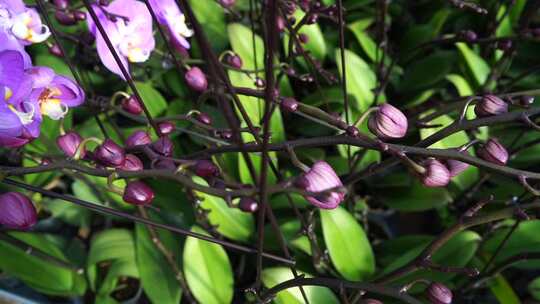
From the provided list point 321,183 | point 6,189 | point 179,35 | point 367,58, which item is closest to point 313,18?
point 179,35

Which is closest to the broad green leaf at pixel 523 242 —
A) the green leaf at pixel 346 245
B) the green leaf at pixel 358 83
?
the green leaf at pixel 346 245

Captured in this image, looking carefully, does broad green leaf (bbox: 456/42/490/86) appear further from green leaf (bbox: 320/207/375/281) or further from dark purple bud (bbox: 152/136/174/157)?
dark purple bud (bbox: 152/136/174/157)

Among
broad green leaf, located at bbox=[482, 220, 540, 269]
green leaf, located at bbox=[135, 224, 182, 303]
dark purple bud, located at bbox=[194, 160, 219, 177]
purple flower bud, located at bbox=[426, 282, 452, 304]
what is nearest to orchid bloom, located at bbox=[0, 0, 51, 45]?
dark purple bud, located at bbox=[194, 160, 219, 177]

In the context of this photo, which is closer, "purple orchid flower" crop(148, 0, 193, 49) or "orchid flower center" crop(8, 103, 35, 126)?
"orchid flower center" crop(8, 103, 35, 126)

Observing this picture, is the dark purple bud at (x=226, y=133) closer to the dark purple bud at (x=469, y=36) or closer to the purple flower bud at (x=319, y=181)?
the purple flower bud at (x=319, y=181)

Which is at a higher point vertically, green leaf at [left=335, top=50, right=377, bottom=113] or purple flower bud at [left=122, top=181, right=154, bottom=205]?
green leaf at [left=335, top=50, right=377, bottom=113]

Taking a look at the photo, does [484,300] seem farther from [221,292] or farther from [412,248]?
[221,292]
